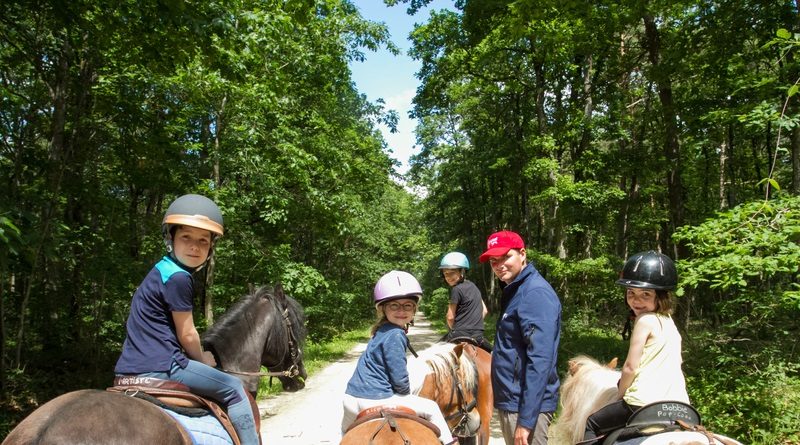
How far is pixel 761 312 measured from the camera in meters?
6.57

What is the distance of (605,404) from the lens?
3.51m

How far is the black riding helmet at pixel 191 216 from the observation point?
10.1 feet

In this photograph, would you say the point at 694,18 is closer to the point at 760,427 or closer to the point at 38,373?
the point at 760,427

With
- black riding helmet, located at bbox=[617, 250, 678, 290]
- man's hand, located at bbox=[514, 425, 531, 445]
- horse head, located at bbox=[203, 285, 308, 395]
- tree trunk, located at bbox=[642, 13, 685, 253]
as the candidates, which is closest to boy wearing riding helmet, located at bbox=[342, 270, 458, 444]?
man's hand, located at bbox=[514, 425, 531, 445]

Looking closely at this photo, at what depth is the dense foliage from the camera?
Answer: 20.1ft

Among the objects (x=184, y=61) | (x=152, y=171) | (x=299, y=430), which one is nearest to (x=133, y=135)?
(x=152, y=171)

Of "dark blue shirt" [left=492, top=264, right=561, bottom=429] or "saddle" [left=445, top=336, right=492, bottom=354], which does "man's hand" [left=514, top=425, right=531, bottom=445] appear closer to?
"dark blue shirt" [left=492, top=264, right=561, bottom=429]

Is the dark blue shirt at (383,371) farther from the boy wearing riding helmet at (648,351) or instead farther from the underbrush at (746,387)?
the underbrush at (746,387)

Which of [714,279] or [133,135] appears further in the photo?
[133,135]

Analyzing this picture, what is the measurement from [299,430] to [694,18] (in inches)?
401

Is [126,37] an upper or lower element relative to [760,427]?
upper

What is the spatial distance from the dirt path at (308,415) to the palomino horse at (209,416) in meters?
2.88

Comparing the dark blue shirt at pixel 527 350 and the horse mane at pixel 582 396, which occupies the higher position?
the dark blue shirt at pixel 527 350

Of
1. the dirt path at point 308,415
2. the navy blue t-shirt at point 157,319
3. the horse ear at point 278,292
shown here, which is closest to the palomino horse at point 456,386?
the navy blue t-shirt at point 157,319
